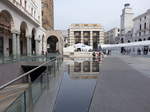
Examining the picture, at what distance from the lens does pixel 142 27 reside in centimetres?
5509

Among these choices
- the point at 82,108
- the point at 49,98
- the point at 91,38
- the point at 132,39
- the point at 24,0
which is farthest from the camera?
the point at 91,38

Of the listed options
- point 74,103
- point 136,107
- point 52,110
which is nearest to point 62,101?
point 74,103

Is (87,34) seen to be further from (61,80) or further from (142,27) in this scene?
(61,80)

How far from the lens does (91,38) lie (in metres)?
84.4

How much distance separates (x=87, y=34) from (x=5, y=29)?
70.7m

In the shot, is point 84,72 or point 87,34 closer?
point 84,72

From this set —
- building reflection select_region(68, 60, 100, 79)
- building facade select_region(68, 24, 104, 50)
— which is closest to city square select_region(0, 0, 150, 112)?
building reflection select_region(68, 60, 100, 79)

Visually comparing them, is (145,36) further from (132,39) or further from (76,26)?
(76,26)

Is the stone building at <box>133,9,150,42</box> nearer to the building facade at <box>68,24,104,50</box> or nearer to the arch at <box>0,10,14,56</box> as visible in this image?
the building facade at <box>68,24,104,50</box>

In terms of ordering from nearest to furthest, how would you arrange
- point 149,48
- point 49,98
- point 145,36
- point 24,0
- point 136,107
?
point 136,107
point 49,98
point 24,0
point 149,48
point 145,36

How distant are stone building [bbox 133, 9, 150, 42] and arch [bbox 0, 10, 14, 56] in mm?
48737

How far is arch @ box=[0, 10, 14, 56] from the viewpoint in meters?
16.3

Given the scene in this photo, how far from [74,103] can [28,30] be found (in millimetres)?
20206

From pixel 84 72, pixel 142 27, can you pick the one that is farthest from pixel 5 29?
pixel 142 27
